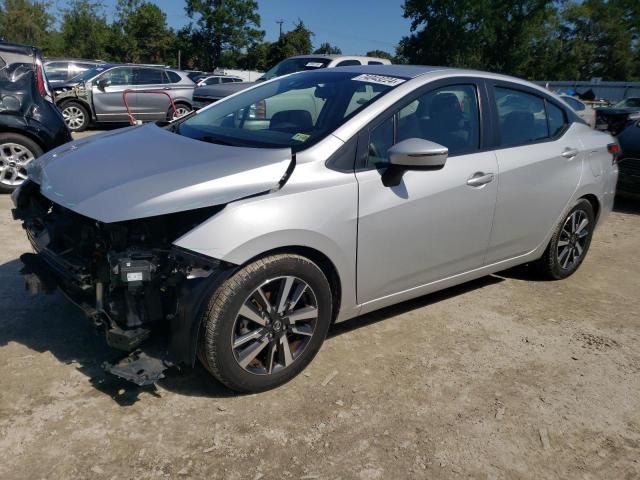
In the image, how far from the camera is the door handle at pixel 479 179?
3584 mm

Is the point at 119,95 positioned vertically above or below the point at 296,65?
below

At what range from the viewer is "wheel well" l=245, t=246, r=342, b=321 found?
287 centimetres

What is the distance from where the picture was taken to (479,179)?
362cm

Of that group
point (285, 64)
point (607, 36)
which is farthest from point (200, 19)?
point (285, 64)

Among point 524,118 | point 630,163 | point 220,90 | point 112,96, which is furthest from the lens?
point 112,96

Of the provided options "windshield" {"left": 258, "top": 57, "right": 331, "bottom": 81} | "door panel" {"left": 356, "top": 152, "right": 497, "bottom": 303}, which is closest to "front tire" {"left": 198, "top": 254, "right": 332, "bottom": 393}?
"door panel" {"left": 356, "top": 152, "right": 497, "bottom": 303}

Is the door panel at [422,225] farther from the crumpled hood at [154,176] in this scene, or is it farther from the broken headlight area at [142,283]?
the broken headlight area at [142,283]

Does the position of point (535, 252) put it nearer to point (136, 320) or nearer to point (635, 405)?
point (635, 405)

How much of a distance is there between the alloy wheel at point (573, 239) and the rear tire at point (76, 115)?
11631 millimetres

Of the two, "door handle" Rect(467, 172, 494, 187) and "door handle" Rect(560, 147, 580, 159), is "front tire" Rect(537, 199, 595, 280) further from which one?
"door handle" Rect(467, 172, 494, 187)

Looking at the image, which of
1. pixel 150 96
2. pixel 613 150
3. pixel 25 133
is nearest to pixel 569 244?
pixel 613 150

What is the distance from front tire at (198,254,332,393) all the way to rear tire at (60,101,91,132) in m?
11.8

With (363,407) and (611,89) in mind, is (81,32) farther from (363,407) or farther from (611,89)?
(363,407)

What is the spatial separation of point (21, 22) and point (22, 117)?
1935 inches
